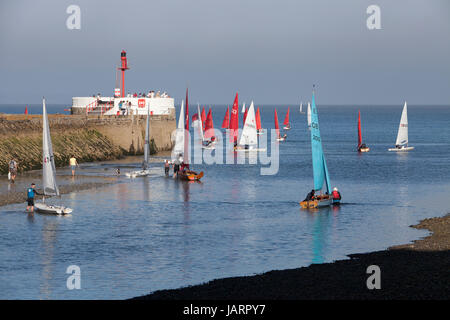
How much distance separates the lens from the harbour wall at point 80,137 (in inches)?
2584

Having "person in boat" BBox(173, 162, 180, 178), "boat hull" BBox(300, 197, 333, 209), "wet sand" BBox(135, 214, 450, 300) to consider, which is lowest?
"wet sand" BBox(135, 214, 450, 300)

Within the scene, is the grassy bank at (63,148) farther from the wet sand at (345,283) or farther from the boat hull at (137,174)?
the wet sand at (345,283)

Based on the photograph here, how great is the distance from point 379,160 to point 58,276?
2794 inches

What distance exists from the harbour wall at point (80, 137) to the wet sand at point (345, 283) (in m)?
37.7

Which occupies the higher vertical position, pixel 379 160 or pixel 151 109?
pixel 151 109

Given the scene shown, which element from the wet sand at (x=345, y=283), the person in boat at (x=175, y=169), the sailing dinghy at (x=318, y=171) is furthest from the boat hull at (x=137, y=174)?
the wet sand at (x=345, y=283)

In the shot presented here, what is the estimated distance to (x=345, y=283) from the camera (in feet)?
86.9

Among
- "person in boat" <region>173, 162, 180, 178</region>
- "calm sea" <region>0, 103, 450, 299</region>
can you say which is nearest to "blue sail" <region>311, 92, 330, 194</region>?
"calm sea" <region>0, 103, 450, 299</region>

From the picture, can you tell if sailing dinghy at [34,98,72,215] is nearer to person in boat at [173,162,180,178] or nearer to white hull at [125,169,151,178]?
white hull at [125,169,151,178]

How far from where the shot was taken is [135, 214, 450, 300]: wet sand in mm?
24625

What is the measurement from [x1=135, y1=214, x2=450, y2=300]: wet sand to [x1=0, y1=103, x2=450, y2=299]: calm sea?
1739 millimetres

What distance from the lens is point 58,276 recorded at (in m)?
29.2

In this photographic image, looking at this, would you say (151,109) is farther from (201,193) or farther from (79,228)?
(79,228)
